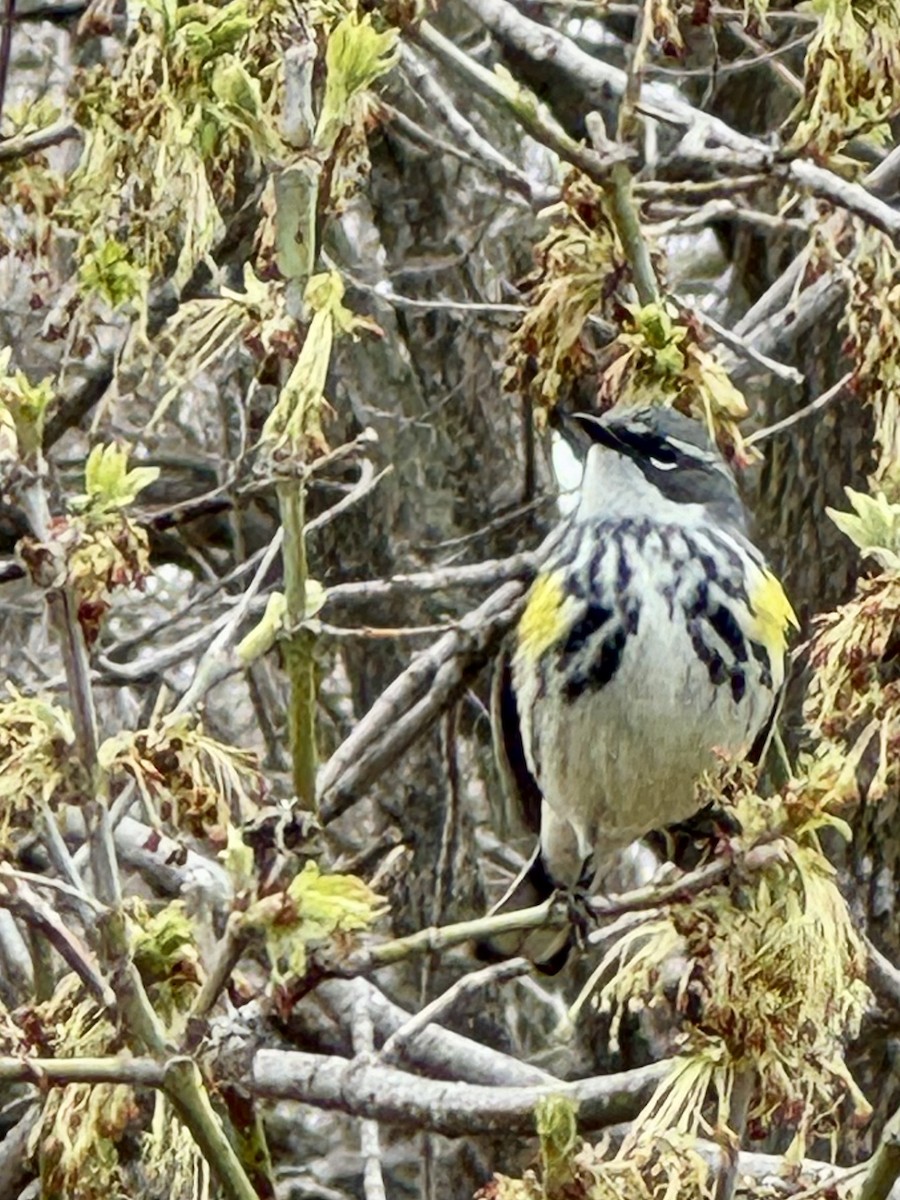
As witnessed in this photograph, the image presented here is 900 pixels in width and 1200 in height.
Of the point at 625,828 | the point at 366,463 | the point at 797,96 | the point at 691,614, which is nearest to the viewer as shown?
the point at 691,614

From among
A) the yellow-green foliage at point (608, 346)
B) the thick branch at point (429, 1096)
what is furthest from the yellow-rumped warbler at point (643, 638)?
the yellow-green foliage at point (608, 346)

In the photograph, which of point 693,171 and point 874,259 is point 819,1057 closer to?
point 874,259

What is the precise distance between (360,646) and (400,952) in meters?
3.27

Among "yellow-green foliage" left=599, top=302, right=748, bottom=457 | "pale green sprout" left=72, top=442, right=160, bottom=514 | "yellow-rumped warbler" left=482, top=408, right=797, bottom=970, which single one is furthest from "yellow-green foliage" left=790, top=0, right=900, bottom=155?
"pale green sprout" left=72, top=442, right=160, bottom=514

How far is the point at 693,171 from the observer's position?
5.50 metres

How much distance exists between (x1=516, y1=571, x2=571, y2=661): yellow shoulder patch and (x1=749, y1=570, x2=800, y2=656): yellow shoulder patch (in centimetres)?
33

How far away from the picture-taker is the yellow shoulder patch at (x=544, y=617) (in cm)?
429

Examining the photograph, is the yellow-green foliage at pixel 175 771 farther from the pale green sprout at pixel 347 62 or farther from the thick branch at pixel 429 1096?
the thick branch at pixel 429 1096

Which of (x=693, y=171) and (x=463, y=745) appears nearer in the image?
(x=693, y=171)

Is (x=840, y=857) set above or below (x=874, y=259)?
below

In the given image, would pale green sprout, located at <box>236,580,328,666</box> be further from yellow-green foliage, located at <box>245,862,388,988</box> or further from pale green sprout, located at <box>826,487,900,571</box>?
pale green sprout, located at <box>826,487,900,571</box>

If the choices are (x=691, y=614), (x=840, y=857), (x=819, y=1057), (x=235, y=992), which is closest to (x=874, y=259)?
(x=691, y=614)

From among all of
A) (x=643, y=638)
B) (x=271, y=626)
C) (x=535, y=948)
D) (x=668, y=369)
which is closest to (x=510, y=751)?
(x=535, y=948)

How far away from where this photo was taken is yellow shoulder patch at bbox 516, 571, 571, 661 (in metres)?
4.29
